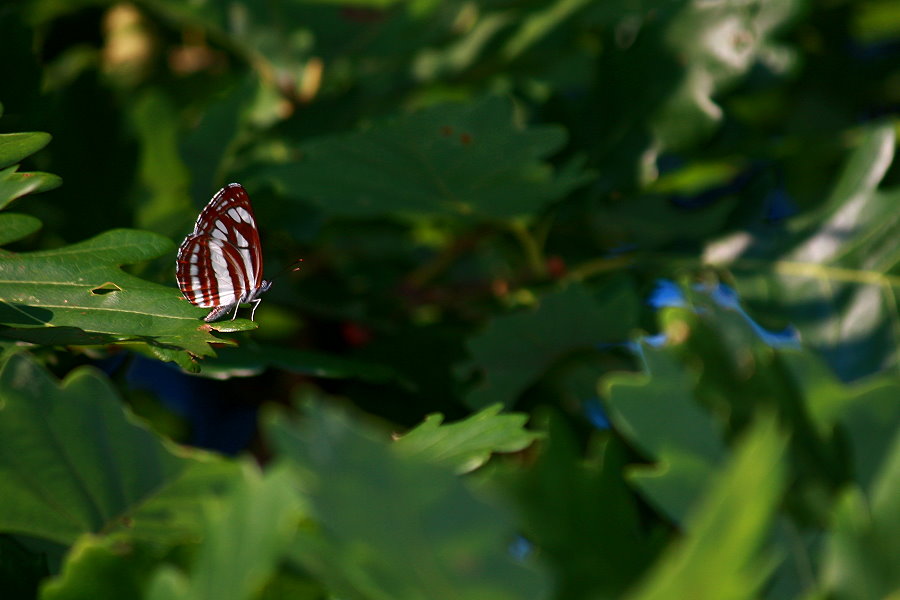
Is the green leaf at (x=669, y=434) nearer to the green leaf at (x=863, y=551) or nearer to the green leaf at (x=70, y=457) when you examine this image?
the green leaf at (x=863, y=551)

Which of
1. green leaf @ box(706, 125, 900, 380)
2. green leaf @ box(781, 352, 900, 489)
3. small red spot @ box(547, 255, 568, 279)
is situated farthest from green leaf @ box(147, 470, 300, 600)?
small red spot @ box(547, 255, 568, 279)

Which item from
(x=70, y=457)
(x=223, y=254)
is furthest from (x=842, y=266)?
(x=70, y=457)

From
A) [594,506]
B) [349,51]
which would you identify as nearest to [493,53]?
[349,51]

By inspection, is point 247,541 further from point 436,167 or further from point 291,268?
point 291,268

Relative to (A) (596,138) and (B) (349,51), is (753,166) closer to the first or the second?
(A) (596,138)

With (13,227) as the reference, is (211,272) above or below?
below

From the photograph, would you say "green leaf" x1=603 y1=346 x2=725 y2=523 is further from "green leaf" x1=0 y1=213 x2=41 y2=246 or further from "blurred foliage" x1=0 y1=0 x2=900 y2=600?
"green leaf" x1=0 y1=213 x2=41 y2=246
